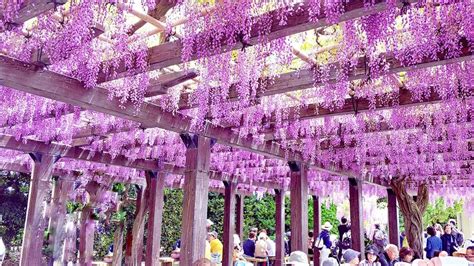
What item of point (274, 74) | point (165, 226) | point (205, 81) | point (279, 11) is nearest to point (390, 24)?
point (279, 11)

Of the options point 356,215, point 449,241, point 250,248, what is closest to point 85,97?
point 250,248

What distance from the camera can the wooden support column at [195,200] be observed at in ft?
13.6

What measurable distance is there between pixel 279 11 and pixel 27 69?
74.5 inches

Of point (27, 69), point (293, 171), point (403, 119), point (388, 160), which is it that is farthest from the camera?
point (388, 160)

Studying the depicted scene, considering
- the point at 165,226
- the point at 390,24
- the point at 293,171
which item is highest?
the point at 390,24

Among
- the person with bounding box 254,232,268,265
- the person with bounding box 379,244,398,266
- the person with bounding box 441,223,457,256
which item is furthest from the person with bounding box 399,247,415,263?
the person with bounding box 254,232,268,265

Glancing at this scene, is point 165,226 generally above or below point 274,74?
below

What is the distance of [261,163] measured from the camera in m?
7.50

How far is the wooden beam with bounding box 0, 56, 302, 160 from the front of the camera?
3.05m

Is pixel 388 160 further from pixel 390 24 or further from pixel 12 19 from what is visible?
pixel 12 19

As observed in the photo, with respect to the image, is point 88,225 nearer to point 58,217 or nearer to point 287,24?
point 58,217

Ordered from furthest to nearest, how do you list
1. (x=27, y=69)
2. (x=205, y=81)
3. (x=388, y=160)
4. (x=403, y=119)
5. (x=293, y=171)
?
(x=388, y=160), (x=293, y=171), (x=403, y=119), (x=205, y=81), (x=27, y=69)

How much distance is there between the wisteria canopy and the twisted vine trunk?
7.63 ft

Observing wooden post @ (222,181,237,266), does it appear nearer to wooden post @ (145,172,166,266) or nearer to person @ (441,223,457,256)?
wooden post @ (145,172,166,266)
